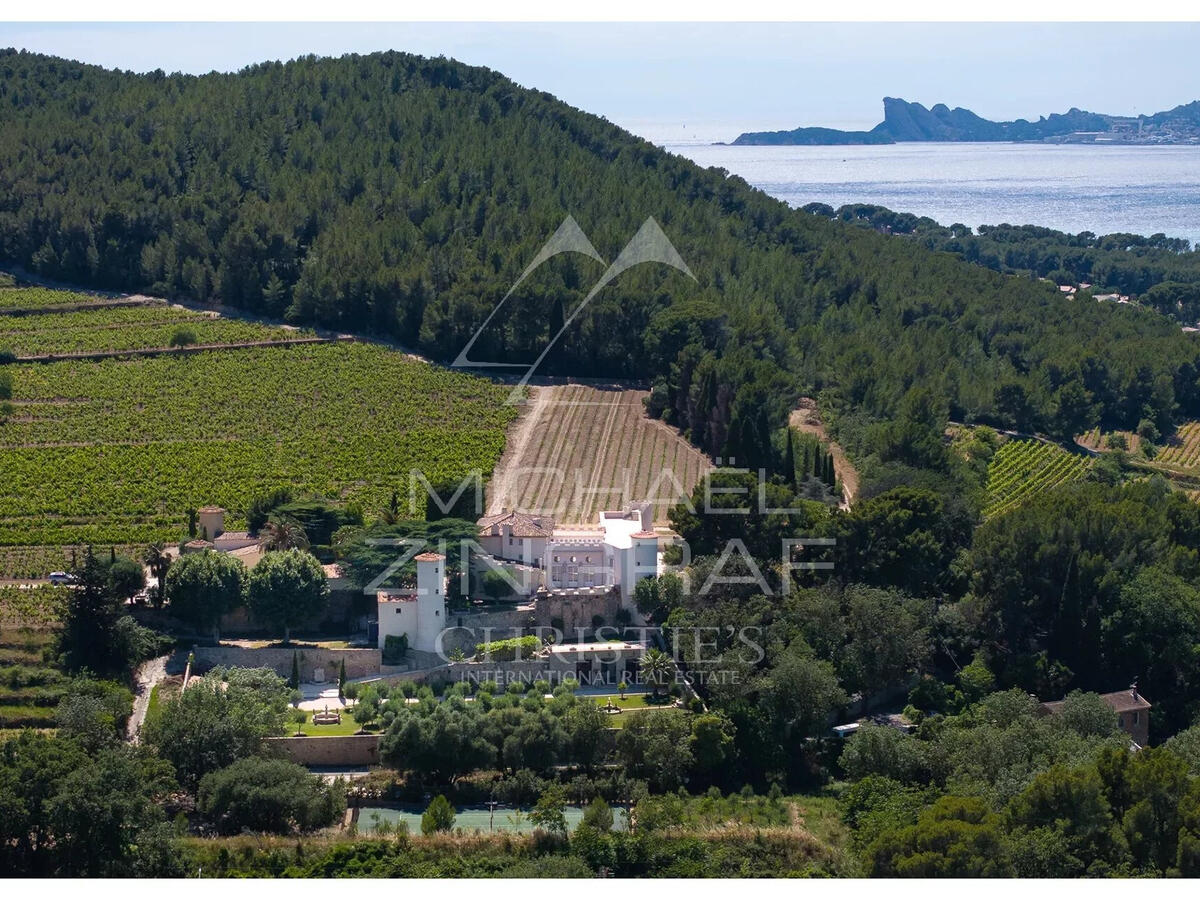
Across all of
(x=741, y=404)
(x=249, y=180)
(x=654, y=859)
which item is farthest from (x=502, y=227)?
(x=654, y=859)

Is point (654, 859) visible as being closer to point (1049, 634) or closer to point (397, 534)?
point (397, 534)

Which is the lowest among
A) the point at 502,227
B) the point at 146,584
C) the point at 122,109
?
the point at 146,584

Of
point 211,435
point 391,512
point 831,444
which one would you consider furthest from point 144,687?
point 831,444

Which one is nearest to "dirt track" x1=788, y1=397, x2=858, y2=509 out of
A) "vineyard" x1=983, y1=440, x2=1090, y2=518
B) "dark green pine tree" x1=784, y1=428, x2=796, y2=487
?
"dark green pine tree" x1=784, y1=428, x2=796, y2=487

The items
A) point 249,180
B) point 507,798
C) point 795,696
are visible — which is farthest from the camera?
Answer: point 249,180

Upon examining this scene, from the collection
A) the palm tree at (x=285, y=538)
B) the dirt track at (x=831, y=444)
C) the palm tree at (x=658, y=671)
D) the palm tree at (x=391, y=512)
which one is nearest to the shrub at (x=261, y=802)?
the palm tree at (x=658, y=671)

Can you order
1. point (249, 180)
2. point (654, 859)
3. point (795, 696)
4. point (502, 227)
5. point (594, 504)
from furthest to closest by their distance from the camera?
point (249, 180), point (502, 227), point (594, 504), point (795, 696), point (654, 859)
